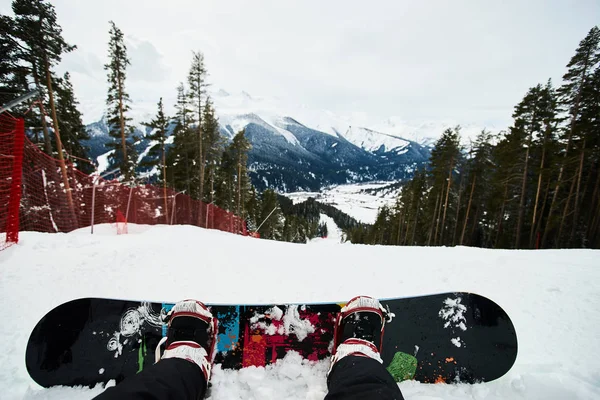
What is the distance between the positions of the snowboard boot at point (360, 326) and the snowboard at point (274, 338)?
13 cm

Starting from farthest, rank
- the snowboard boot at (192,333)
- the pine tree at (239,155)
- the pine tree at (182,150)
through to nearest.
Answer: the pine tree at (239,155)
the pine tree at (182,150)
the snowboard boot at (192,333)

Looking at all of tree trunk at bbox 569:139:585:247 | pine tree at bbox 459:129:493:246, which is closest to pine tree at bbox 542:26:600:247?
tree trunk at bbox 569:139:585:247

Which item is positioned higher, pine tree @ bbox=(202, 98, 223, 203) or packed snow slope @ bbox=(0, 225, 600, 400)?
pine tree @ bbox=(202, 98, 223, 203)

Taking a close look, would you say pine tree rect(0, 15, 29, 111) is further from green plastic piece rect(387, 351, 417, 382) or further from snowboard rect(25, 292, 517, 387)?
green plastic piece rect(387, 351, 417, 382)

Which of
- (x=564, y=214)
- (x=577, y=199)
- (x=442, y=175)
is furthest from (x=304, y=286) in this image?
(x=442, y=175)

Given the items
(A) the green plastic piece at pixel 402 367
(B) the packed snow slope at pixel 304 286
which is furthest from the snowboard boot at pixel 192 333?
(A) the green plastic piece at pixel 402 367

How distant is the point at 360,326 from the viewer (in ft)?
7.93

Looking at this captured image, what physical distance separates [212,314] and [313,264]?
3.06 m

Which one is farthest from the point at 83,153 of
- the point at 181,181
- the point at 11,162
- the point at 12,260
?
the point at 12,260

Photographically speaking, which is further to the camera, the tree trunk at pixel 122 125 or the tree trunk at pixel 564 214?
the tree trunk at pixel 122 125

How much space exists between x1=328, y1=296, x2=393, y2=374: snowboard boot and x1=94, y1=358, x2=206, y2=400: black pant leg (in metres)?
1.14

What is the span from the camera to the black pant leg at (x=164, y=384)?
144 cm

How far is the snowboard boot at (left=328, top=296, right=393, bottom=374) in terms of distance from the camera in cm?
229

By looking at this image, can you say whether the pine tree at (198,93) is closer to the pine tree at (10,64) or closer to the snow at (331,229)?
the pine tree at (10,64)
